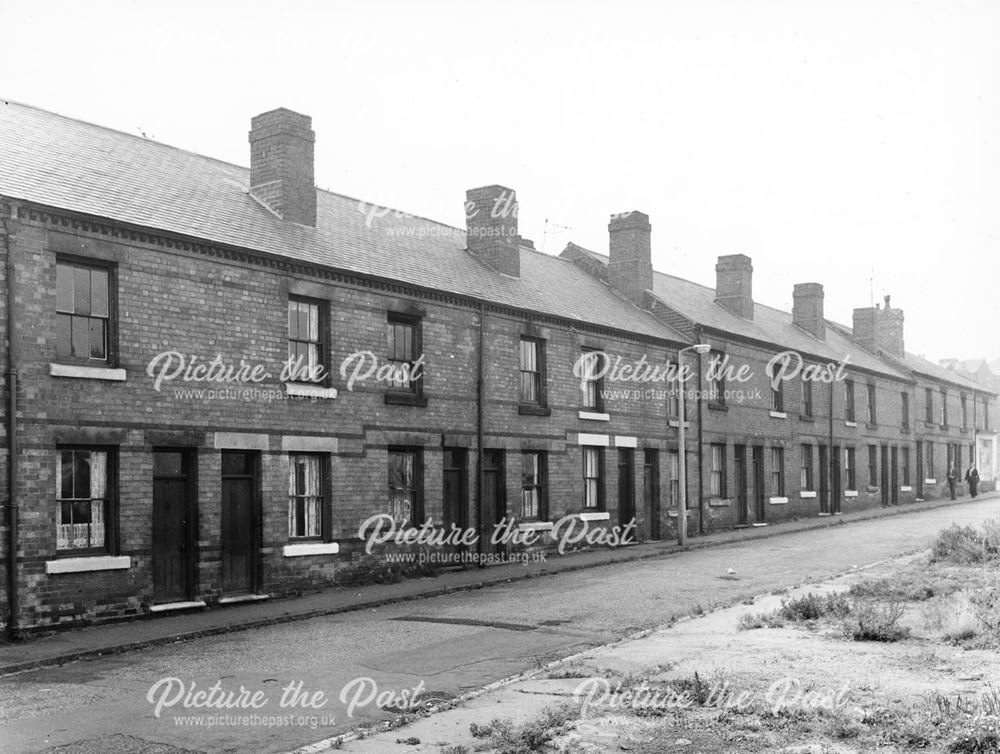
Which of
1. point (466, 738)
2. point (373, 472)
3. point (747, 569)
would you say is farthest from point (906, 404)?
point (466, 738)

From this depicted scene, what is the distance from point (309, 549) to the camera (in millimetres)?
18531

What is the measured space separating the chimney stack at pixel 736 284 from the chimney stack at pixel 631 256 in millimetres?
6861

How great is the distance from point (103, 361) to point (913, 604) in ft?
41.2

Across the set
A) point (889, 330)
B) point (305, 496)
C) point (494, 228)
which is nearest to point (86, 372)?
point (305, 496)

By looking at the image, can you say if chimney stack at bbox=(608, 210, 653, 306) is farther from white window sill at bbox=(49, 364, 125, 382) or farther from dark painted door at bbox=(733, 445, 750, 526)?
white window sill at bbox=(49, 364, 125, 382)

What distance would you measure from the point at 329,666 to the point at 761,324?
30.8 meters

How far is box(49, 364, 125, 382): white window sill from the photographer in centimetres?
1495

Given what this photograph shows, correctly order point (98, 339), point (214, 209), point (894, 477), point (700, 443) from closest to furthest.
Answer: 1. point (98, 339)
2. point (214, 209)
3. point (700, 443)
4. point (894, 477)

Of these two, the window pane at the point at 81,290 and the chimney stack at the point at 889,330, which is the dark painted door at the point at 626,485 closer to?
the window pane at the point at 81,290

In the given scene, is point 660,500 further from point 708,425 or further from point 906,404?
point 906,404

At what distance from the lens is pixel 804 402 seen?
3903cm

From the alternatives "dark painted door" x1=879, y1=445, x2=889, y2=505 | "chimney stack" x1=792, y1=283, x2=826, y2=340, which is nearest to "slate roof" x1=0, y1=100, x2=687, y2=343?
"chimney stack" x1=792, y1=283, x2=826, y2=340

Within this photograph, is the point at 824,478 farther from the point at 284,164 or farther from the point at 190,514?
the point at 190,514

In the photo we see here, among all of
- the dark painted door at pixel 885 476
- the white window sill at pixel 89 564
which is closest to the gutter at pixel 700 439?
the dark painted door at pixel 885 476
